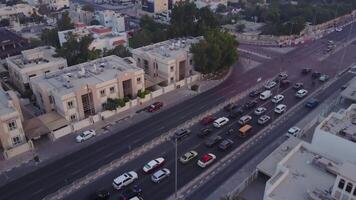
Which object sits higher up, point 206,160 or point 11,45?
point 11,45

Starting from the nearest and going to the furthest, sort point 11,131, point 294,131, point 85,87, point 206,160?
point 206,160 → point 11,131 → point 294,131 → point 85,87

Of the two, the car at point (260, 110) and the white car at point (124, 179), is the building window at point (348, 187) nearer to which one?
the white car at point (124, 179)

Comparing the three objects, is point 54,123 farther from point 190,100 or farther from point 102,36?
point 102,36

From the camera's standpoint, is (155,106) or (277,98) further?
(277,98)

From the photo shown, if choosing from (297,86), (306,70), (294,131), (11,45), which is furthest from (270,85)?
(11,45)

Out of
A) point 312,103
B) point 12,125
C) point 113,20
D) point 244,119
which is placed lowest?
point 244,119

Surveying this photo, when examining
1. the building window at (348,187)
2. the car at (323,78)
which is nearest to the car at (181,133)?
the building window at (348,187)

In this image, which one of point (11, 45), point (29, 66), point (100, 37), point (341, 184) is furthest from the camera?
point (100, 37)

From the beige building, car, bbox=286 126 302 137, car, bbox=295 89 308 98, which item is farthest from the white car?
car, bbox=295 89 308 98

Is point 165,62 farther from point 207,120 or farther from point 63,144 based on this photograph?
point 63,144
